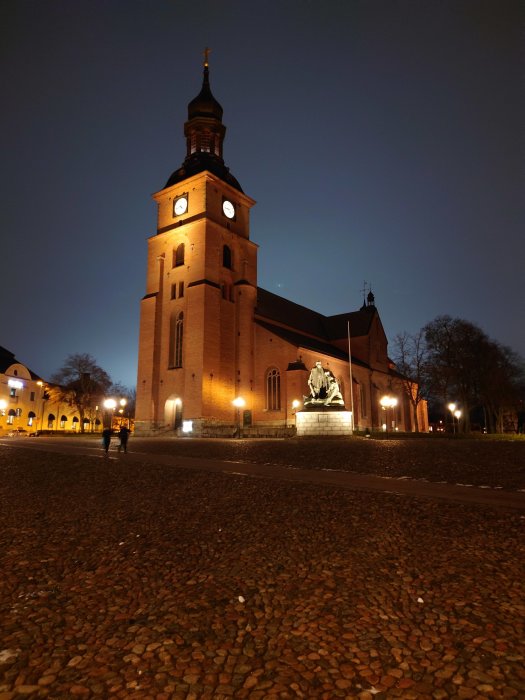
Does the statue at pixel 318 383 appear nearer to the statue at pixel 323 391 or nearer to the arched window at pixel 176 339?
the statue at pixel 323 391

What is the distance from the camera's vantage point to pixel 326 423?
28.9 m

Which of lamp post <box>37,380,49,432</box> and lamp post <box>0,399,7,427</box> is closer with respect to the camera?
lamp post <box>0,399,7,427</box>

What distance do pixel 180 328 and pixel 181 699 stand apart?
143ft

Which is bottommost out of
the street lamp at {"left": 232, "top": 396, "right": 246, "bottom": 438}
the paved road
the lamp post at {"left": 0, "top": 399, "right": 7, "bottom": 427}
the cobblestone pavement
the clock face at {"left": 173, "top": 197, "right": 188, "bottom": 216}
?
the cobblestone pavement

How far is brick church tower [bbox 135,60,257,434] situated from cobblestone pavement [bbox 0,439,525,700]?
34298 mm

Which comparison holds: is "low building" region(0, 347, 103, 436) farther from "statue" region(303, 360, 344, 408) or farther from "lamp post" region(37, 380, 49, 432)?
"statue" region(303, 360, 344, 408)

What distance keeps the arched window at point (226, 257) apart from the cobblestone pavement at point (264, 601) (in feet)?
138

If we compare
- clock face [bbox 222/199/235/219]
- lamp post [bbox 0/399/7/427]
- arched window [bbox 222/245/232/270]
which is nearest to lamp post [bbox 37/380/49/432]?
lamp post [bbox 0/399/7/427]

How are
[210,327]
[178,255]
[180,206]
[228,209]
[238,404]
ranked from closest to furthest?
1. [210,327]
2. [238,404]
3. [178,255]
4. [180,206]
5. [228,209]

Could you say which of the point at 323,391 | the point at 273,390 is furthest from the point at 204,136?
the point at 323,391

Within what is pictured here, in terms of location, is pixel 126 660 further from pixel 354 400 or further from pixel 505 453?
pixel 354 400

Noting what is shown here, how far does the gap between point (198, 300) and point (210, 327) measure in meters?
2.83

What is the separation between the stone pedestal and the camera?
28734 mm

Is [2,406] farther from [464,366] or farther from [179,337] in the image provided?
[464,366]
